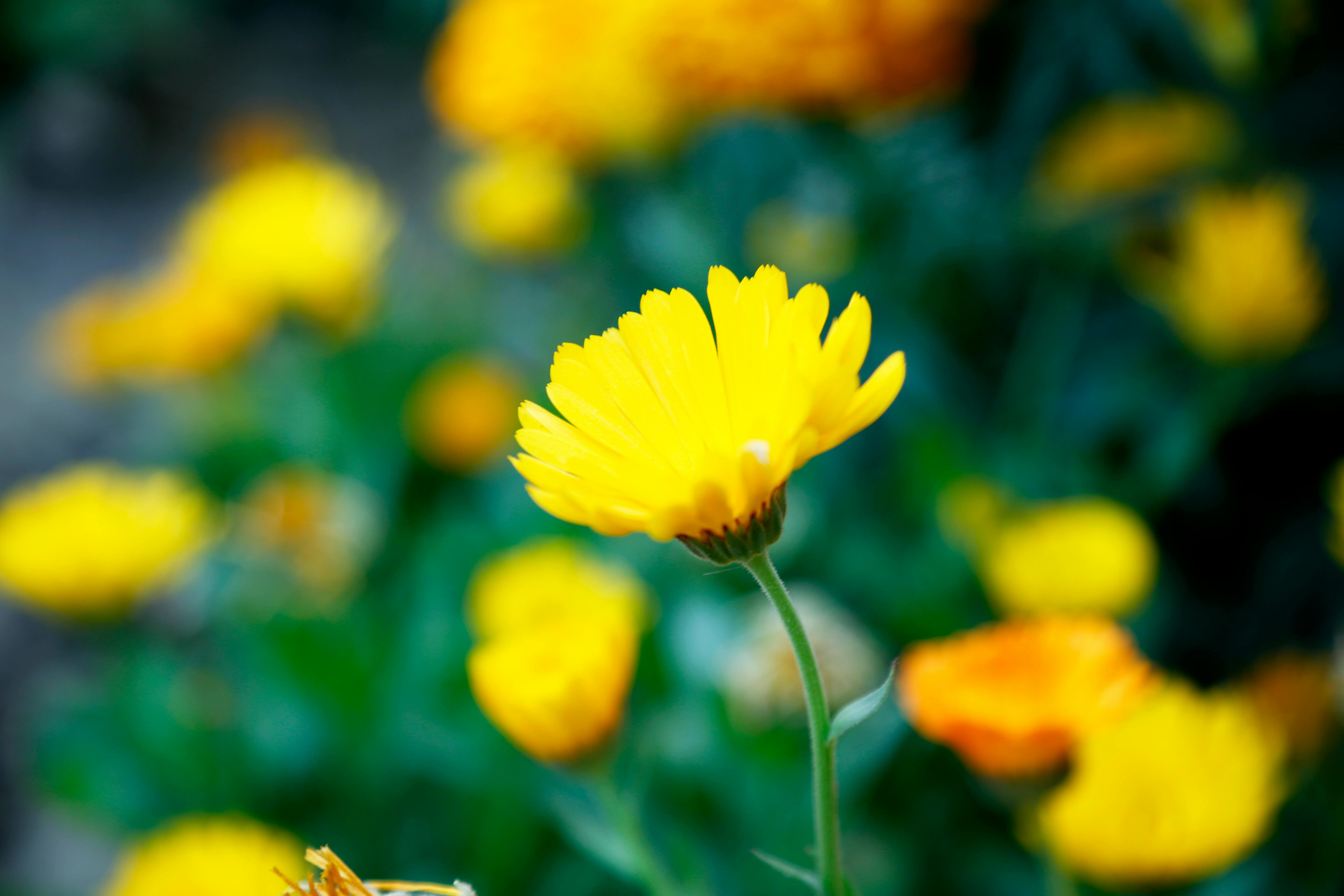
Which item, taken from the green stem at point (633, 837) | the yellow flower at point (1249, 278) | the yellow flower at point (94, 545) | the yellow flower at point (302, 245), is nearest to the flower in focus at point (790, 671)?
the green stem at point (633, 837)

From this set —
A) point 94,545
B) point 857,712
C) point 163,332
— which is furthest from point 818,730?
point 163,332

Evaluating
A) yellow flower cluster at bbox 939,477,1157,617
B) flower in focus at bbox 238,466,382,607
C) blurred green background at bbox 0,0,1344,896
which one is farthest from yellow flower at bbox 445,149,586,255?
yellow flower cluster at bbox 939,477,1157,617

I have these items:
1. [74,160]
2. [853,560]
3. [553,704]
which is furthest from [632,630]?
[74,160]

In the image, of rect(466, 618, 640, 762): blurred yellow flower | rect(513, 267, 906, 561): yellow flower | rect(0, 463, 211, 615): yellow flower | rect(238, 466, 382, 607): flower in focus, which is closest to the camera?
rect(513, 267, 906, 561): yellow flower

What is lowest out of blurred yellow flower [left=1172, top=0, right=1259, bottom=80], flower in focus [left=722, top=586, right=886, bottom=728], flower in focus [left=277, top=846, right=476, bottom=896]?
flower in focus [left=722, top=586, right=886, bottom=728]

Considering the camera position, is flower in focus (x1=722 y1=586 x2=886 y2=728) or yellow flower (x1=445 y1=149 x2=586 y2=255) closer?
flower in focus (x1=722 y1=586 x2=886 y2=728)

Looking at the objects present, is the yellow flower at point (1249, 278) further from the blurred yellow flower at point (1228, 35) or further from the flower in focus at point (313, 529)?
the flower in focus at point (313, 529)

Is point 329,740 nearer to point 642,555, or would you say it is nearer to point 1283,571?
point 642,555

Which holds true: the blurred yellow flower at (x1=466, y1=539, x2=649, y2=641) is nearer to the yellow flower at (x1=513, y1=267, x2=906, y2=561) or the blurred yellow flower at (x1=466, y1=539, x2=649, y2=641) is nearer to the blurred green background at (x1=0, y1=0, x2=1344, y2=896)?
the blurred green background at (x1=0, y1=0, x2=1344, y2=896)
